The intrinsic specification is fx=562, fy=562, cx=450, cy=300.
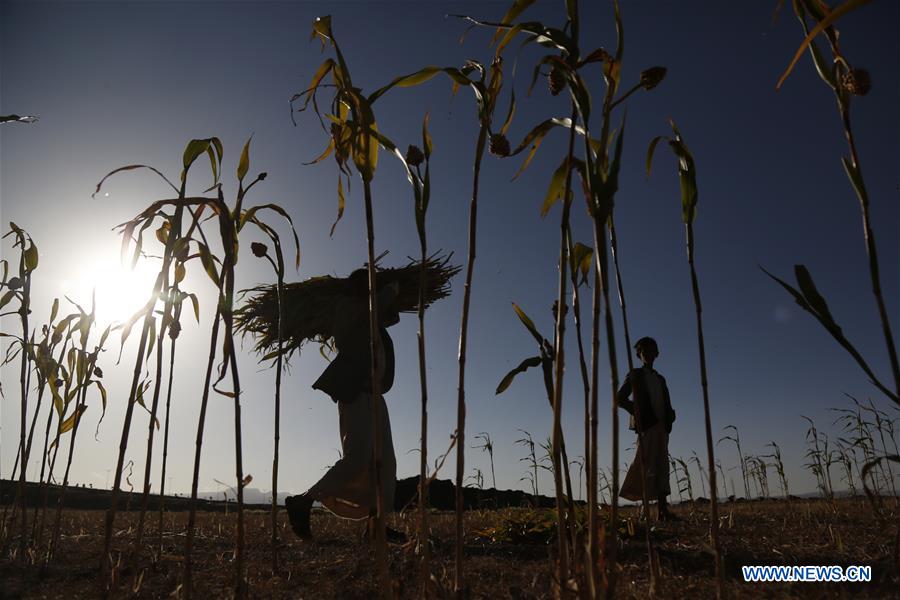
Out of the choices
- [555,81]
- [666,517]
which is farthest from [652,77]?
[666,517]

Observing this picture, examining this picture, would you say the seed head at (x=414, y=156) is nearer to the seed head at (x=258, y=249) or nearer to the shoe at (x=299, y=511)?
the seed head at (x=258, y=249)

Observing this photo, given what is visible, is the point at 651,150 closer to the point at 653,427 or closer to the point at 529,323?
the point at 529,323

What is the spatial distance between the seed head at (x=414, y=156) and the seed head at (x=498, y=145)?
7.1 inches

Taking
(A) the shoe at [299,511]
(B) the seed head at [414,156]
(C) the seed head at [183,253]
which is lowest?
(A) the shoe at [299,511]

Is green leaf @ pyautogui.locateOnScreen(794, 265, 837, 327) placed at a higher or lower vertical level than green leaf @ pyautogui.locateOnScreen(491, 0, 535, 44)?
lower

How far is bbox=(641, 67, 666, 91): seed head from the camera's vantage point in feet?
4.09

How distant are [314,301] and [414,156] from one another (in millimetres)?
3454

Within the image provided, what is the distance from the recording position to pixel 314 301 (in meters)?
4.71

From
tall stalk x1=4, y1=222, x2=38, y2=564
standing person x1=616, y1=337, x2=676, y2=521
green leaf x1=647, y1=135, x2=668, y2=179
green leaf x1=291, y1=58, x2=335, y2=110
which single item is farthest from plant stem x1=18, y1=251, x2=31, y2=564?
standing person x1=616, y1=337, x2=676, y2=521

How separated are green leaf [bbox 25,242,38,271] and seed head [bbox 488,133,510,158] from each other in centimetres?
249

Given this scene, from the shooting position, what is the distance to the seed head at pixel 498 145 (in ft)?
4.71

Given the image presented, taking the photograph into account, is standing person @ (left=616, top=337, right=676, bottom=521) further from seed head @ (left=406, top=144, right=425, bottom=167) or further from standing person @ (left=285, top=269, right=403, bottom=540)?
seed head @ (left=406, top=144, right=425, bottom=167)

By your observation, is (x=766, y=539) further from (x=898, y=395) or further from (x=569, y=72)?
(x=569, y=72)

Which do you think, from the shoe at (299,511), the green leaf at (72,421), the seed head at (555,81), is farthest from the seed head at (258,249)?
the shoe at (299,511)
